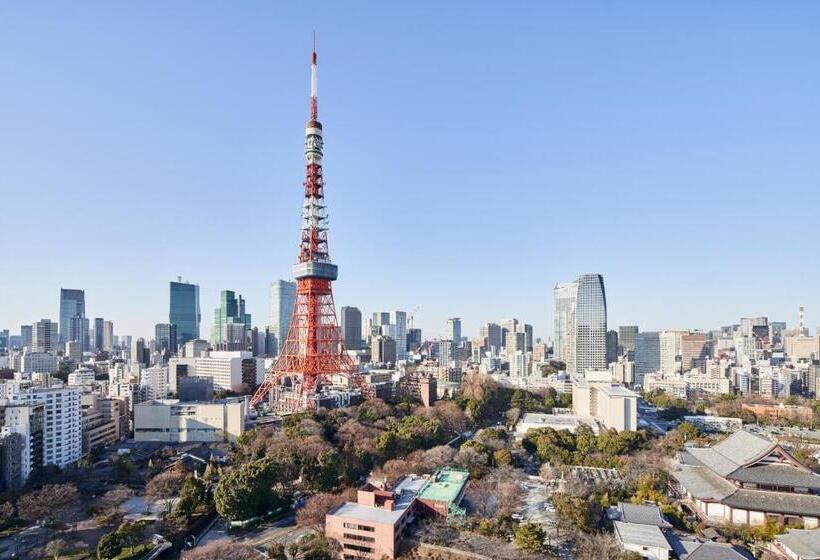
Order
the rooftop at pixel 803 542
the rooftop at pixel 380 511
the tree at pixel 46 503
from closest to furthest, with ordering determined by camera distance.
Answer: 1. the rooftop at pixel 803 542
2. the rooftop at pixel 380 511
3. the tree at pixel 46 503

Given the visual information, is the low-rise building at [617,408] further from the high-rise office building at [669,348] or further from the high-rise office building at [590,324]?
the high-rise office building at [669,348]

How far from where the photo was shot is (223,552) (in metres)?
13.5

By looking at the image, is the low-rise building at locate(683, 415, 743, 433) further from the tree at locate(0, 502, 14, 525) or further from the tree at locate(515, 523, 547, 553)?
the tree at locate(0, 502, 14, 525)

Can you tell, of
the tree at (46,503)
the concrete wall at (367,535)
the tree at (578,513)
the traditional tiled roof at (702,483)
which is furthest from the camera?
the traditional tiled roof at (702,483)

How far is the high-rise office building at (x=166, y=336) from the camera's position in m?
94.0

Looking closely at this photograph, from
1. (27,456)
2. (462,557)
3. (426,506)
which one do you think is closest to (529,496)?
(426,506)

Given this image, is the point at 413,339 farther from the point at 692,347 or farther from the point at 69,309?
the point at 69,309

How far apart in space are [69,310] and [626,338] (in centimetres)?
10783

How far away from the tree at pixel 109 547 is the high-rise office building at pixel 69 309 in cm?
10531

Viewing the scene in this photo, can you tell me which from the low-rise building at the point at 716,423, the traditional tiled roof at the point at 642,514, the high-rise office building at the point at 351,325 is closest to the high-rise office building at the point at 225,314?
the high-rise office building at the point at 351,325

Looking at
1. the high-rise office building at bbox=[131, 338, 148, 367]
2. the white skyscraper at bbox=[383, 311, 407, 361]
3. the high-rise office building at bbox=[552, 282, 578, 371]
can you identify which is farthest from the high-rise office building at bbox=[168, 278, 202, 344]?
the high-rise office building at bbox=[552, 282, 578, 371]

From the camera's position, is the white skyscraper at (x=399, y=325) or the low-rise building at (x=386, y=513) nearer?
the low-rise building at (x=386, y=513)

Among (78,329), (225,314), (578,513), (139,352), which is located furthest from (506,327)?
(578,513)

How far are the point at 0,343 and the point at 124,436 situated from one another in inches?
4429
